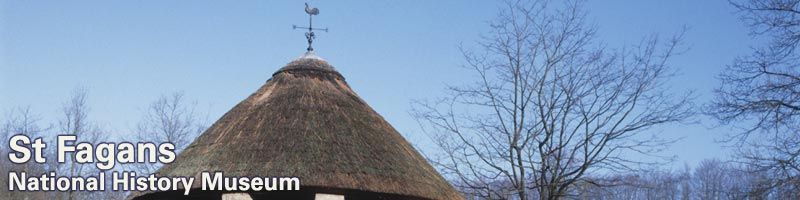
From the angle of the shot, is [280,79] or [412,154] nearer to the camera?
[412,154]

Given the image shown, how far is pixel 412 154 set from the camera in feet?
50.0

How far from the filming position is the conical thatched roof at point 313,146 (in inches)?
491

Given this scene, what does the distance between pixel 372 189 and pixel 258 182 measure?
1.75 meters

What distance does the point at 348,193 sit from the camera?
12.4 metres

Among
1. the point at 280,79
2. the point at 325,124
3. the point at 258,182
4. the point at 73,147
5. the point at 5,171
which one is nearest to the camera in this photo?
the point at 73,147

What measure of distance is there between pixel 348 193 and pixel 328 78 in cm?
455

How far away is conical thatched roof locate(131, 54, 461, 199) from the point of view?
40.9 ft

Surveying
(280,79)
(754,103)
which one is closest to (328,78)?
(280,79)

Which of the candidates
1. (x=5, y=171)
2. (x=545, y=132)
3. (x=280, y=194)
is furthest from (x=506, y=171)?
(x=5, y=171)

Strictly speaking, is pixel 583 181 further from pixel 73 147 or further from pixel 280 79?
pixel 73 147

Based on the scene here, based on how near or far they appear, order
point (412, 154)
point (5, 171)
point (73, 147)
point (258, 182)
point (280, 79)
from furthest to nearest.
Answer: point (5, 171) → point (280, 79) → point (412, 154) → point (258, 182) → point (73, 147)

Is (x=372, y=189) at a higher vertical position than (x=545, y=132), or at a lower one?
lower

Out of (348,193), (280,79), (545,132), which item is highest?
(280,79)

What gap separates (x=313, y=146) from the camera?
42.8 ft
